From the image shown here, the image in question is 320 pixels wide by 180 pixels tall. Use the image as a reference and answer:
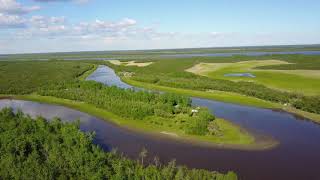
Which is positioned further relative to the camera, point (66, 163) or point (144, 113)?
point (144, 113)

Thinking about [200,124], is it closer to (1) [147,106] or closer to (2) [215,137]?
(2) [215,137]

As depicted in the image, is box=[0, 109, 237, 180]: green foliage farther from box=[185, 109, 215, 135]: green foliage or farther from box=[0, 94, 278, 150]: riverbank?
box=[185, 109, 215, 135]: green foliage

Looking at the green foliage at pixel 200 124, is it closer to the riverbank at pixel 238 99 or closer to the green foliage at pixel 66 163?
the green foliage at pixel 66 163

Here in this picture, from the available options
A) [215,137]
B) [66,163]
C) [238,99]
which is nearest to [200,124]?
[215,137]

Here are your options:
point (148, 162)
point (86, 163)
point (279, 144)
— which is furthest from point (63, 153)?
point (279, 144)

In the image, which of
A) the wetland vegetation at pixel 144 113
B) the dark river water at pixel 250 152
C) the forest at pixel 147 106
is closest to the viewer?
the wetland vegetation at pixel 144 113

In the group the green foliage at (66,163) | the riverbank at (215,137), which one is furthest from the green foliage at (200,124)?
the green foliage at (66,163)
